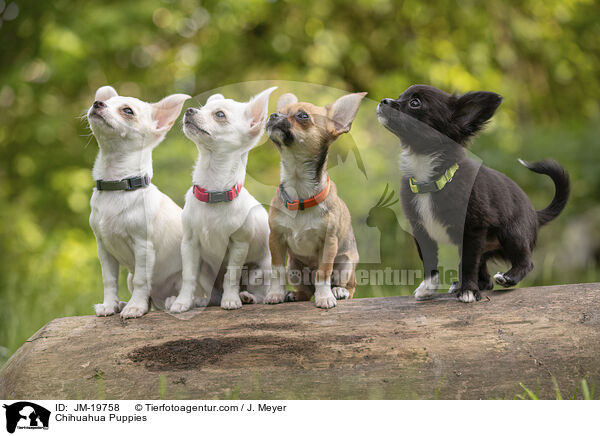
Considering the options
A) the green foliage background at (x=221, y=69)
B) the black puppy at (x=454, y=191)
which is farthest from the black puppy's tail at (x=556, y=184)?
the green foliage background at (x=221, y=69)

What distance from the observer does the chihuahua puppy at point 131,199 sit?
3.31 metres

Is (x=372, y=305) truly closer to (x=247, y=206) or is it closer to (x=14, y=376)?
(x=247, y=206)

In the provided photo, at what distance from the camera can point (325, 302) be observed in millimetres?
3258

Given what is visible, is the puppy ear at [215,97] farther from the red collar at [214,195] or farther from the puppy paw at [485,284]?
the puppy paw at [485,284]

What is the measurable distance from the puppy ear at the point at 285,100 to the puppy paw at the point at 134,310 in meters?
1.44

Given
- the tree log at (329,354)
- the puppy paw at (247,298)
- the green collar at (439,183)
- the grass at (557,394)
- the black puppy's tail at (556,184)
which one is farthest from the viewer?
the black puppy's tail at (556,184)

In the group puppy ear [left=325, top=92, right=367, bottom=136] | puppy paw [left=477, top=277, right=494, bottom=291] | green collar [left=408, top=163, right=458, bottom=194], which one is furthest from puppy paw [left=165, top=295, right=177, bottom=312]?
puppy paw [left=477, top=277, right=494, bottom=291]

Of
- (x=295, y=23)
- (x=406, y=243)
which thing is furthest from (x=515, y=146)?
(x=406, y=243)

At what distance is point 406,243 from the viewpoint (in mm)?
3752

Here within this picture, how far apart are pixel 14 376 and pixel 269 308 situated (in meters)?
1.44

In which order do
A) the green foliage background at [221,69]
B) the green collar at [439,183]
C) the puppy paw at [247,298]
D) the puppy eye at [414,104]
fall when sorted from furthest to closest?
the green foliage background at [221,69], the puppy paw at [247,298], the green collar at [439,183], the puppy eye at [414,104]

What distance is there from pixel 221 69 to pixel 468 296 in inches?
201

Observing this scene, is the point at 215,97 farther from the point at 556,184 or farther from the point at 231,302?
the point at 556,184

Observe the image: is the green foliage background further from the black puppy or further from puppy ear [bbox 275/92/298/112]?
the black puppy
